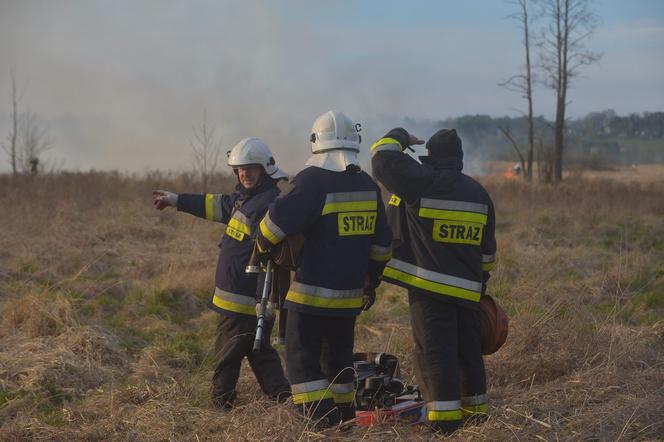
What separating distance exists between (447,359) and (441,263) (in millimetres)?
592

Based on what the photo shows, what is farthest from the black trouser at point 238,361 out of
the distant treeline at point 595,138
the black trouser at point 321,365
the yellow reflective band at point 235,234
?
the distant treeline at point 595,138

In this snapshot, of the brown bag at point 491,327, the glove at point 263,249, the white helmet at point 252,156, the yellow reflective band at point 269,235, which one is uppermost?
the white helmet at point 252,156

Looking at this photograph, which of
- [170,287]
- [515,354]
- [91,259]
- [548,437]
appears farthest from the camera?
[91,259]

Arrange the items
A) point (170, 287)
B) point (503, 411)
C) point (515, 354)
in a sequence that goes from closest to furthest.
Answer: point (503, 411), point (515, 354), point (170, 287)

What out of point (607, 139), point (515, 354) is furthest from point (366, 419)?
point (607, 139)

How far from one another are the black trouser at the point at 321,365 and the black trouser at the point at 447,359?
0.44 metres

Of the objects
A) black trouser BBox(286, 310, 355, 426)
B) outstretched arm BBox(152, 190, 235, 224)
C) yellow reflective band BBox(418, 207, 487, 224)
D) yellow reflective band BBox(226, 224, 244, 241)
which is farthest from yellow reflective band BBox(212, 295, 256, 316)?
yellow reflective band BBox(418, 207, 487, 224)

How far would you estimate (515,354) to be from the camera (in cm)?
587

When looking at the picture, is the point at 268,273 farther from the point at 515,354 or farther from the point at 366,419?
the point at 515,354

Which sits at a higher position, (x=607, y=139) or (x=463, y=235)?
(x=607, y=139)

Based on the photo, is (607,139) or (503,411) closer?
(503,411)

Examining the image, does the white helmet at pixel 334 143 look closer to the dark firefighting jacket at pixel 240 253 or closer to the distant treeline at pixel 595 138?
the dark firefighting jacket at pixel 240 253

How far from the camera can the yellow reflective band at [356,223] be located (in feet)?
14.2

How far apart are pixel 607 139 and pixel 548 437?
67931 millimetres
